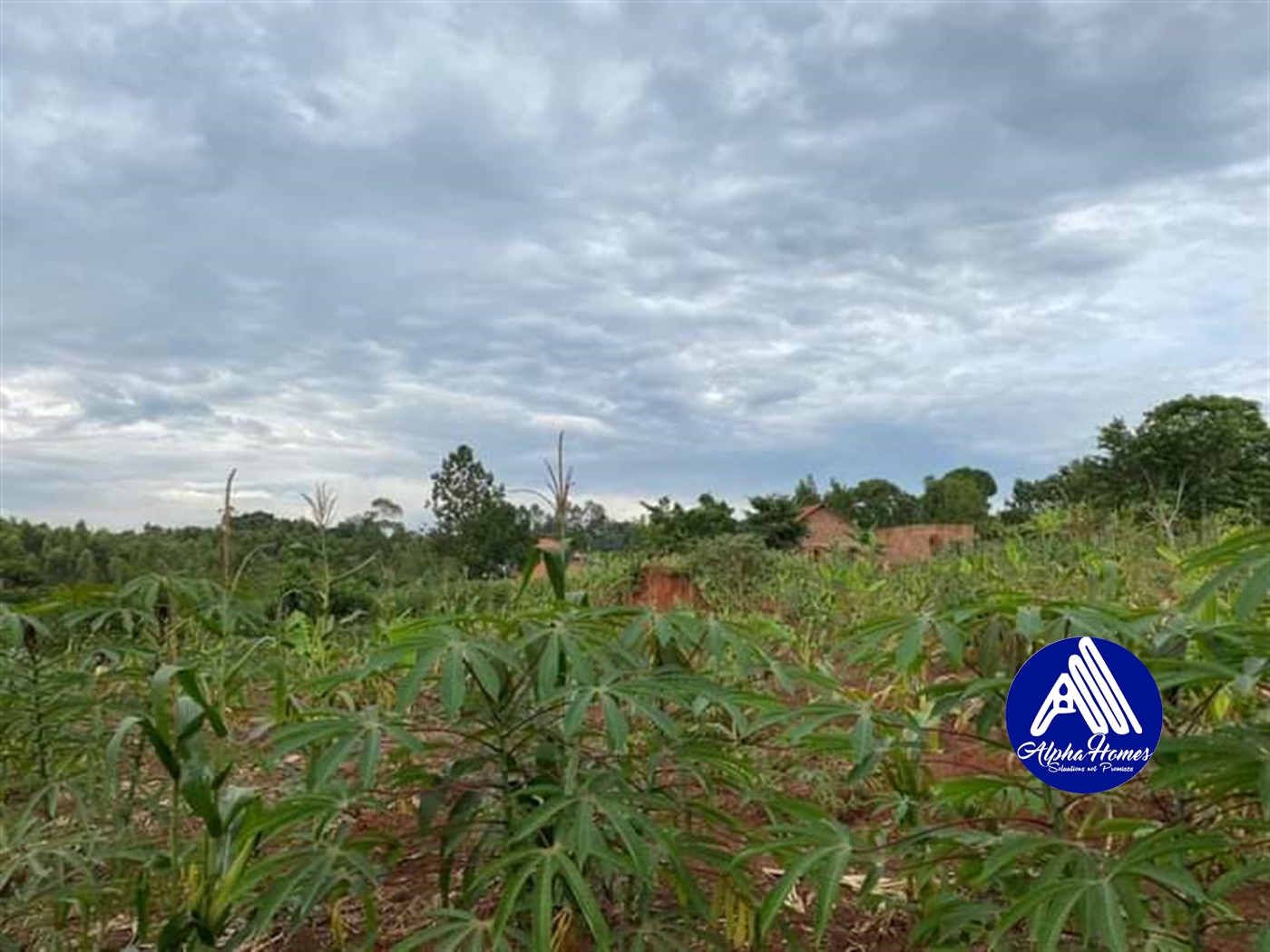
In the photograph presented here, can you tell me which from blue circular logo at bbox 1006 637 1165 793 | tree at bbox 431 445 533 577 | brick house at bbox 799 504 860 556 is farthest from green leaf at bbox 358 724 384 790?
tree at bbox 431 445 533 577

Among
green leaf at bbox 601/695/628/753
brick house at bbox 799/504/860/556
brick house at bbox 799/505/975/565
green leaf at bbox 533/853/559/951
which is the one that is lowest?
green leaf at bbox 533/853/559/951

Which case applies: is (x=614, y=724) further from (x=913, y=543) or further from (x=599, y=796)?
(x=913, y=543)

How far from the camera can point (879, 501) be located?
24.9 meters

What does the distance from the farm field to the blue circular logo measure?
30mm

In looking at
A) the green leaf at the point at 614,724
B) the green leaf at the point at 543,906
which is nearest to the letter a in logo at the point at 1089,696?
the green leaf at the point at 614,724

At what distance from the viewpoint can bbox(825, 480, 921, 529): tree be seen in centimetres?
2116

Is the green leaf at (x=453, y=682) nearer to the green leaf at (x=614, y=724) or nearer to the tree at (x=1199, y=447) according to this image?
the green leaf at (x=614, y=724)

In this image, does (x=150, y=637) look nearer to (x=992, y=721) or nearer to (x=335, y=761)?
(x=335, y=761)

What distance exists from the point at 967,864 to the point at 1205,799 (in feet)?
1.04

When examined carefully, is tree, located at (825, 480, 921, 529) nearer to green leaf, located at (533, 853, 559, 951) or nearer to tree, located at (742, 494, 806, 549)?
tree, located at (742, 494, 806, 549)

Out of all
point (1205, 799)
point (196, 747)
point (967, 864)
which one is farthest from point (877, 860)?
point (196, 747)

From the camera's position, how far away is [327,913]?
163 cm

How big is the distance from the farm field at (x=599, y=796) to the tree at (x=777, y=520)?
10.8 meters

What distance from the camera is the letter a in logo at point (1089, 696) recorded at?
1094 mm
